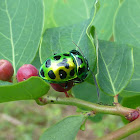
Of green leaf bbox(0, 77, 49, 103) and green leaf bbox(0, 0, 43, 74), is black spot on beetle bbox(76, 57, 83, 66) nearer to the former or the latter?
green leaf bbox(0, 0, 43, 74)

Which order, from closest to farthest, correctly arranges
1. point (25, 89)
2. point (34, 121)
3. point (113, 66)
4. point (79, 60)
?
point (25, 89), point (113, 66), point (79, 60), point (34, 121)

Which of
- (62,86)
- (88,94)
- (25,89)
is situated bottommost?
(88,94)

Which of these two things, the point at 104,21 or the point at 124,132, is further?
the point at 104,21

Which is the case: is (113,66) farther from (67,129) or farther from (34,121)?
(34,121)

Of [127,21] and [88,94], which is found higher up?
[127,21]

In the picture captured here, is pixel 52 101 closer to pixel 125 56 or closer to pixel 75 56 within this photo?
pixel 75 56

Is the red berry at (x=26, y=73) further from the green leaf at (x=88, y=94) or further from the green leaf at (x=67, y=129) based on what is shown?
the green leaf at (x=88, y=94)

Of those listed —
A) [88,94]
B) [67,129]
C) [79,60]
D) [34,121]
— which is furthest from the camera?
[34,121]

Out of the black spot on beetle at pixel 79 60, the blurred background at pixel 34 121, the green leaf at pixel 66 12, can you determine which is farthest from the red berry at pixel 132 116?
the blurred background at pixel 34 121

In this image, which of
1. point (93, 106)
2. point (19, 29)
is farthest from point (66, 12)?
point (93, 106)
